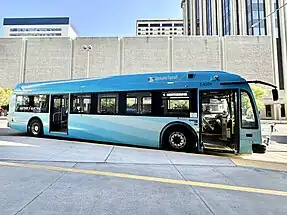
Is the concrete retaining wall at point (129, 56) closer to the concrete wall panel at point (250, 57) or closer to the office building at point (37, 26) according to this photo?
the concrete wall panel at point (250, 57)

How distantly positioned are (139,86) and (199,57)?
116 feet

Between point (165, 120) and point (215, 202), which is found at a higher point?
point (165, 120)

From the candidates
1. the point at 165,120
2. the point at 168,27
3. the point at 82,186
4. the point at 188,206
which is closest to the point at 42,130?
the point at 165,120

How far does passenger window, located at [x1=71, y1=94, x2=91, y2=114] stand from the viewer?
1030cm

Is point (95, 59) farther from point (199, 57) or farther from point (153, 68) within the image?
point (199, 57)

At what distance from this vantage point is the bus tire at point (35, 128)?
11602 millimetres

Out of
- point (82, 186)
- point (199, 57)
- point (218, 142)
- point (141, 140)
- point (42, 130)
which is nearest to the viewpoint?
point (82, 186)

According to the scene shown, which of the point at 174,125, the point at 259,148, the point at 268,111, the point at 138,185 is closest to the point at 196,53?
the point at 268,111

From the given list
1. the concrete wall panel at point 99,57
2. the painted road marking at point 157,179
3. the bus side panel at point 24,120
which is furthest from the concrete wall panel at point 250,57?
the painted road marking at point 157,179

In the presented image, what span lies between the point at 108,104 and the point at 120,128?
1.21 metres

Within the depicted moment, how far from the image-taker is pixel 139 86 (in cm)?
926

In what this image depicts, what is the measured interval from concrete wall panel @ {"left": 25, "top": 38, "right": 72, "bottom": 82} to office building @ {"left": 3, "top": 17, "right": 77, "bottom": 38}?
7640cm

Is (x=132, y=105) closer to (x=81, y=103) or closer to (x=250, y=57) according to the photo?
(x=81, y=103)

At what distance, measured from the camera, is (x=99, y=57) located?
43125 millimetres
